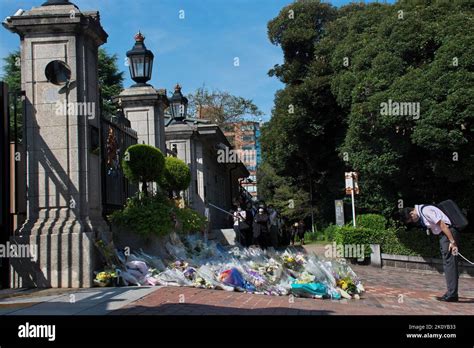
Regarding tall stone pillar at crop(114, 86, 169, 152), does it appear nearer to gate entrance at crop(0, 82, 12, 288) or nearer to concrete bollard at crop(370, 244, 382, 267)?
gate entrance at crop(0, 82, 12, 288)

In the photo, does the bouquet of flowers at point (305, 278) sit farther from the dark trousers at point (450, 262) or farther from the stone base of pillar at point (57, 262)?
the stone base of pillar at point (57, 262)

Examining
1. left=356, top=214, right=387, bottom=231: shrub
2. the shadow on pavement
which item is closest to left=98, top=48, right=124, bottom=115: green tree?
left=356, top=214, right=387, bottom=231: shrub

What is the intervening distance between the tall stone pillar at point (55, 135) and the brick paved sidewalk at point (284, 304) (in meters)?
1.66

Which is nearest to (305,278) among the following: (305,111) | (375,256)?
Answer: (375,256)

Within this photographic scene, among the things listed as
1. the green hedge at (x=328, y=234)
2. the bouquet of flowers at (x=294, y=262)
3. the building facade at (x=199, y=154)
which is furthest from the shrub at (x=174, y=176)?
the green hedge at (x=328, y=234)

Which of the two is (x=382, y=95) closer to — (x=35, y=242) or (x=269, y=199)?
(x=35, y=242)

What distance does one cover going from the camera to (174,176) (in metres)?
12.9

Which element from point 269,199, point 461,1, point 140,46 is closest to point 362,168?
point 461,1

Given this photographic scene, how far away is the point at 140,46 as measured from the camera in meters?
12.2

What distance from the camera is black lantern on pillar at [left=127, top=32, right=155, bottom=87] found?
12.1m

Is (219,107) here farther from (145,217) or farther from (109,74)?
(145,217)

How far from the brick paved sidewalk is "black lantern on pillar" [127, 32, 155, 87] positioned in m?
6.28
